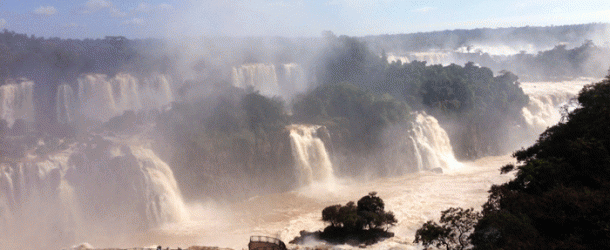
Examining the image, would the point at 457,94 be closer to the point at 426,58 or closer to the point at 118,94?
the point at 426,58

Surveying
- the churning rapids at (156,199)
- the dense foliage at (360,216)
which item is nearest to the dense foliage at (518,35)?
the churning rapids at (156,199)

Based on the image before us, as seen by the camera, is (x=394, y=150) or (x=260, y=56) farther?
(x=260, y=56)

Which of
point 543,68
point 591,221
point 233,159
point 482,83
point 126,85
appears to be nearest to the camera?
point 591,221

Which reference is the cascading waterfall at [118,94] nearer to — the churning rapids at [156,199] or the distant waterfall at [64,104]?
the distant waterfall at [64,104]

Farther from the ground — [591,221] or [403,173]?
[403,173]

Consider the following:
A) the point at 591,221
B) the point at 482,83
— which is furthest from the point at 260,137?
the point at 482,83

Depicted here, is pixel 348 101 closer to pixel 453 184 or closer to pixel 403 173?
pixel 403 173
